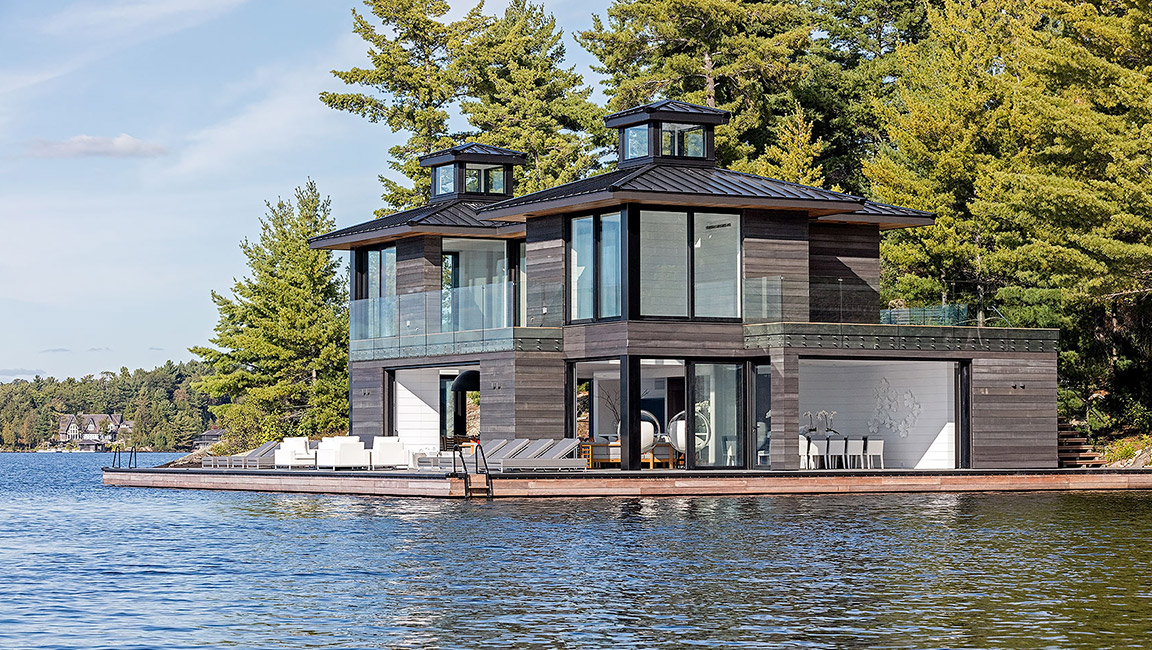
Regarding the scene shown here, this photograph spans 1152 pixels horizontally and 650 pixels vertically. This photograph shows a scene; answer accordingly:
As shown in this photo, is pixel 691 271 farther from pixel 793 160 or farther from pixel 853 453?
pixel 793 160

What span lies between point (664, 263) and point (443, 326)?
616 centimetres

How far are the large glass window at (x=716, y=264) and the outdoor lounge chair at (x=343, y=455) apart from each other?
7.87m

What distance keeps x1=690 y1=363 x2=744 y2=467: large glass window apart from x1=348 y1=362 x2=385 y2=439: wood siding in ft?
30.8

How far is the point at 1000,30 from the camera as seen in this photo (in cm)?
4322

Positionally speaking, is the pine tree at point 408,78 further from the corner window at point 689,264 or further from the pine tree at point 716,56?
the corner window at point 689,264

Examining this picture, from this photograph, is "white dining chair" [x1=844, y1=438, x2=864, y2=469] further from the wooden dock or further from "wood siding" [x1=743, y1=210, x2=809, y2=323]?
"wood siding" [x1=743, y1=210, x2=809, y2=323]

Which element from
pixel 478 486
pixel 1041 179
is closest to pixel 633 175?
pixel 478 486

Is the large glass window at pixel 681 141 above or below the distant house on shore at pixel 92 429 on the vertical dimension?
above

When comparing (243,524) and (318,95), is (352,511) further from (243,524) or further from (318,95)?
(318,95)

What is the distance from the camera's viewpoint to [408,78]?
197 feet

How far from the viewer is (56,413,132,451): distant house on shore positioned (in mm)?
160625

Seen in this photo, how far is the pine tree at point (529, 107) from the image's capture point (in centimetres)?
5753

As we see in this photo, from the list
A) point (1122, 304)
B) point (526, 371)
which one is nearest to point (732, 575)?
point (526, 371)

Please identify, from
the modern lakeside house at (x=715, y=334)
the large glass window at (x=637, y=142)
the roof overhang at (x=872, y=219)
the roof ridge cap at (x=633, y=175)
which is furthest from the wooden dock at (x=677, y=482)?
the large glass window at (x=637, y=142)
